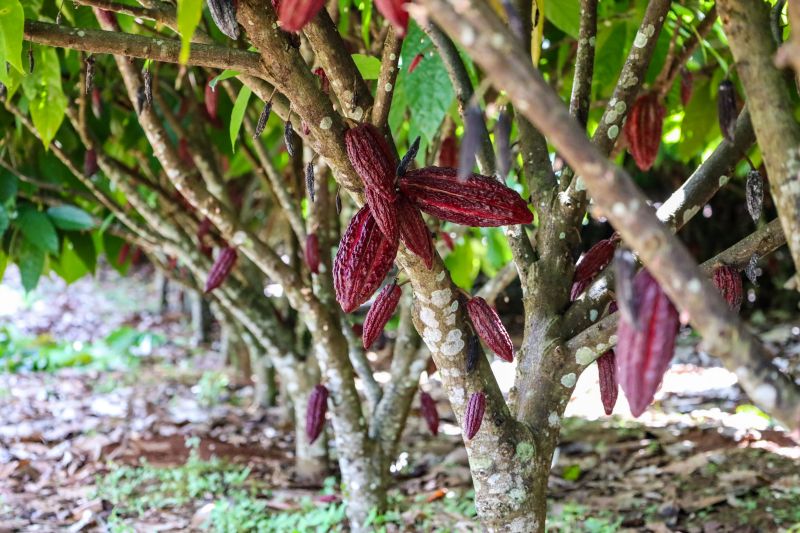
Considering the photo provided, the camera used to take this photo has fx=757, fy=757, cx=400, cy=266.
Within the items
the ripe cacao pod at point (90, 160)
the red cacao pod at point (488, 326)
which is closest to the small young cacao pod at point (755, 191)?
the red cacao pod at point (488, 326)

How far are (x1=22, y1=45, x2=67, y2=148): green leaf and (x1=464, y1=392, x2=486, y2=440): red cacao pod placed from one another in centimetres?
108

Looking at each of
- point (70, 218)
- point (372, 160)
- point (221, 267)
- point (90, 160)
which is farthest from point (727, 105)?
point (70, 218)

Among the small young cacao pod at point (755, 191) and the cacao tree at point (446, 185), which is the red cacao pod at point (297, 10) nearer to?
the cacao tree at point (446, 185)

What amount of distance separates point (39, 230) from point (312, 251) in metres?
0.98

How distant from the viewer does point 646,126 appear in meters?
1.72

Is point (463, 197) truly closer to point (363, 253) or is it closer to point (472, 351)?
point (363, 253)

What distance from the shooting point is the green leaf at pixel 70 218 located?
2.52 meters

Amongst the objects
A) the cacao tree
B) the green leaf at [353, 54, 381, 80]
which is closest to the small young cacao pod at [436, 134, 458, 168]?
the cacao tree

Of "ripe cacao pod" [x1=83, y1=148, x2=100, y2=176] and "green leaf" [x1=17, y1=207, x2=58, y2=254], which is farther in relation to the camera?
"green leaf" [x1=17, y1=207, x2=58, y2=254]

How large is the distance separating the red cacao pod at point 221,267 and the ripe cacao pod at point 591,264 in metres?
1.07

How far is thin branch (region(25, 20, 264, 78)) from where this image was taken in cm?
113

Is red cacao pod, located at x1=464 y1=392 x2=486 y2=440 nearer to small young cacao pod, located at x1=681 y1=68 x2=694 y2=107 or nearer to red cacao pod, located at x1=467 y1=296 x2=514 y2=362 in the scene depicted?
red cacao pod, located at x1=467 y1=296 x2=514 y2=362

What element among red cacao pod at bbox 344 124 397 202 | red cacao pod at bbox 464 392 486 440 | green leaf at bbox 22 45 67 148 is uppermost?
green leaf at bbox 22 45 67 148

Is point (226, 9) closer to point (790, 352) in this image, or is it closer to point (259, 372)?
point (259, 372)
